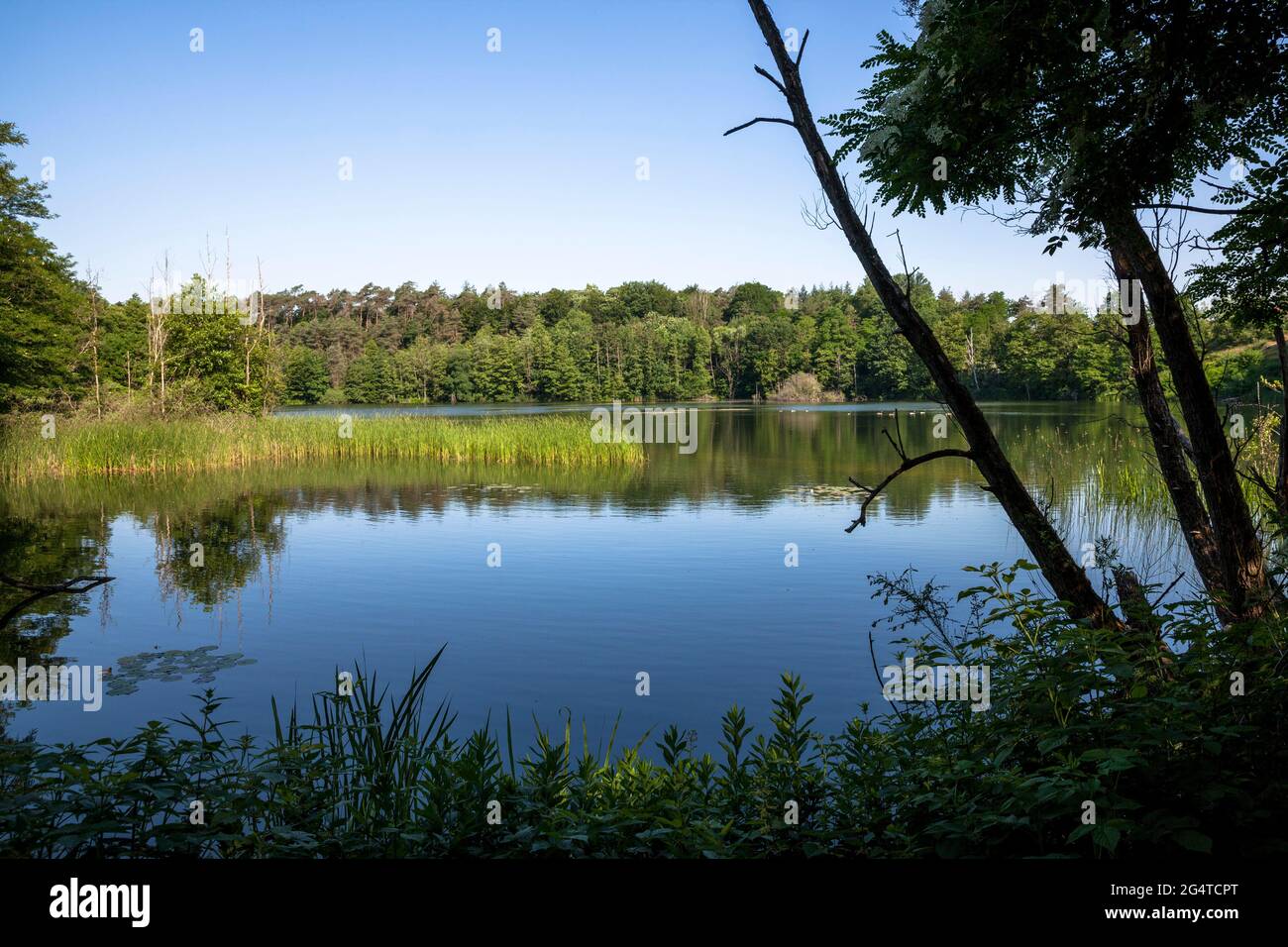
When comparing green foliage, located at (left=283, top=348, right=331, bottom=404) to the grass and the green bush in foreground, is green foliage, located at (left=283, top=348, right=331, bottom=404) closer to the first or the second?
the grass

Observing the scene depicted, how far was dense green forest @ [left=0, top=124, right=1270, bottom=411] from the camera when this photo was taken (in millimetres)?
34625

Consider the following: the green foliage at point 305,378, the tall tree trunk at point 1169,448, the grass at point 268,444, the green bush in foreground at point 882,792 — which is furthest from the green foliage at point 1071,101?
the green foliage at point 305,378

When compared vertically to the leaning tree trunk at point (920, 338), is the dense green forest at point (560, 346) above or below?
above

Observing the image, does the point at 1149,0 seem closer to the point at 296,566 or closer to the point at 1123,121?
the point at 1123,121

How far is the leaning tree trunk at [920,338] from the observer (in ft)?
16.0

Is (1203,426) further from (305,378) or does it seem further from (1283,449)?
(305,378)

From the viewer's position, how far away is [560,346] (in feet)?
260

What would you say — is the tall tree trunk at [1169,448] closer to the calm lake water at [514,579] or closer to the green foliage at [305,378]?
the calm lake water at [514,579]

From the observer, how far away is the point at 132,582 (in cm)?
1146

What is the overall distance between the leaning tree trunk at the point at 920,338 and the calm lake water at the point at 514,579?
2054 mm

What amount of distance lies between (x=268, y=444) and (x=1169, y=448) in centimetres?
2673

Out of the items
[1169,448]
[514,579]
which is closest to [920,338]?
[1169,448]

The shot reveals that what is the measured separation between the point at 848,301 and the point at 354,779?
91963 millimetres
